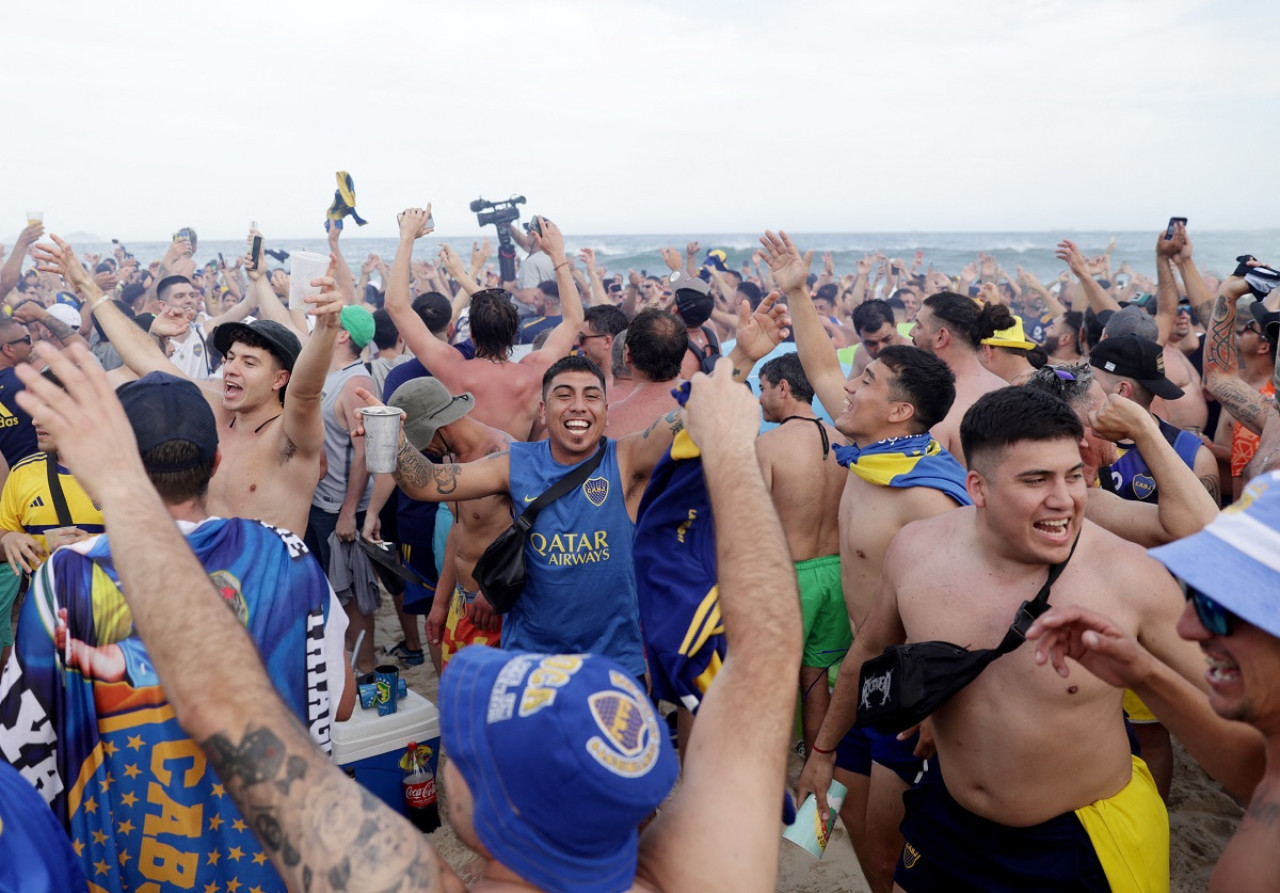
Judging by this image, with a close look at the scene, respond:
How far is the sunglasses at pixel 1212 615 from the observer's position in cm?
146

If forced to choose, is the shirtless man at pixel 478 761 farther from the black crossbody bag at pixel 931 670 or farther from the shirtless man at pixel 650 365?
the shirtless man at pixel 650 365

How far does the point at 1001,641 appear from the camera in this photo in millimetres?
2543

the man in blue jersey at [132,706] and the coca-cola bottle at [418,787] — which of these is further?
the coca-cola bottle at [418,787]

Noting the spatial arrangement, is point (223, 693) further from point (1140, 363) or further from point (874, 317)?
point (874, 317)

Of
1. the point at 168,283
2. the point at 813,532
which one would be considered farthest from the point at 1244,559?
the point at 168,283

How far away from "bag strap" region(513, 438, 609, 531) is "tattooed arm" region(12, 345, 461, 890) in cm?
231

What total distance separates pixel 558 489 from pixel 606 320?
3358 millimetres

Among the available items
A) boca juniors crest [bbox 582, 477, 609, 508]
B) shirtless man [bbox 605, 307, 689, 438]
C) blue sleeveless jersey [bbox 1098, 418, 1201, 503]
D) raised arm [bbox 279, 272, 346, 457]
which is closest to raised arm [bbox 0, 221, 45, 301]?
raised arm [bbox 279, 272, 346, 457]

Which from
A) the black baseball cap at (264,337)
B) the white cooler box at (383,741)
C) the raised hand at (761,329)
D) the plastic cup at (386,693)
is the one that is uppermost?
the raised hand at (761,329)

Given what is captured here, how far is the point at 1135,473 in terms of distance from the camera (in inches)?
162

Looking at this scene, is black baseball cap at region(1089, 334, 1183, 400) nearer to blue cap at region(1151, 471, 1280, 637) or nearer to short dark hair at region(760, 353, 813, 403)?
short dark hair at region(760, 353, 813, 403)

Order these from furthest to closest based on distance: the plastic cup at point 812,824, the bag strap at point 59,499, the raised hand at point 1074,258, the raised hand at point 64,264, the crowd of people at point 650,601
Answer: the raised hand at point 1074,258, the raised hand at point 64,264, the bag strap at point 59,499, the plastic cup at point 812,824, the crowd of people at point 650,601

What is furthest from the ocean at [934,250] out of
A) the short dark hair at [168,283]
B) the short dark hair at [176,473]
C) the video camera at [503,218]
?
the short dark hair at [176,473]

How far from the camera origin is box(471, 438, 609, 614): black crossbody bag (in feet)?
12.1
